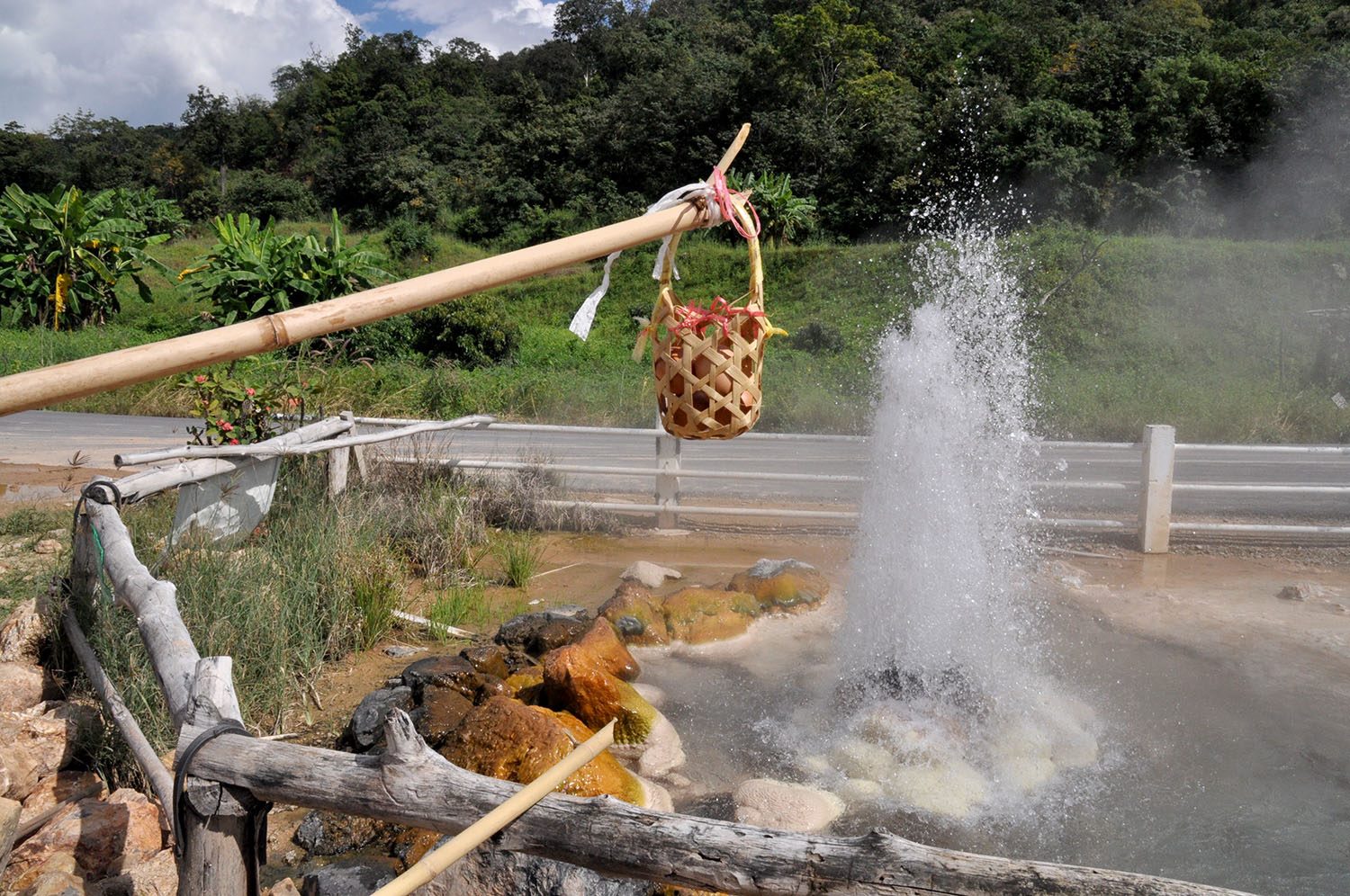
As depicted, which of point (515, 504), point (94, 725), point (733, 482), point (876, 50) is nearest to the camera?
point (94, 725)

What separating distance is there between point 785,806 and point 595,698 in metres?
1.03

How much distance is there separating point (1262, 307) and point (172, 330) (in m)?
23.2

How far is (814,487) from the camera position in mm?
10484

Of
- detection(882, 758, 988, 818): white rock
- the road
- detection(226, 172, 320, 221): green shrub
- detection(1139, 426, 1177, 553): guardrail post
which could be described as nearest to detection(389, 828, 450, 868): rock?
detection(882, 758, 988, 818): white rock

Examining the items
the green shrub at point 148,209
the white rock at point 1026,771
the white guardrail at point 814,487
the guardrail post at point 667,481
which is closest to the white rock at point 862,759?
the white rock at point 1026,771

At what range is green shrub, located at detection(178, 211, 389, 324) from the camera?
17656 mm

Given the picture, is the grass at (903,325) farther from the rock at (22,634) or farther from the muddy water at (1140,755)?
the muddy water at (1140,755)

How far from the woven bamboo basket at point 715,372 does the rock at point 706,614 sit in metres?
3.87

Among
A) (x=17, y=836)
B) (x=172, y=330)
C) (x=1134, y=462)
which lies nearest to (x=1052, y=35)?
(x=1134, y=462)

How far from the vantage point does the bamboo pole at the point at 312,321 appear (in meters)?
1.25

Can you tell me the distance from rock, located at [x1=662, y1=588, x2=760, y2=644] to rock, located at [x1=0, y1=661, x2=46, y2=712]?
3.28 m

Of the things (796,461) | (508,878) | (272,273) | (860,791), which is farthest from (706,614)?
(272,273)

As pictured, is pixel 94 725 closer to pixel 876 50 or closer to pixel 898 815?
pixel 898 815

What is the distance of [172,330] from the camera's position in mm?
22031
